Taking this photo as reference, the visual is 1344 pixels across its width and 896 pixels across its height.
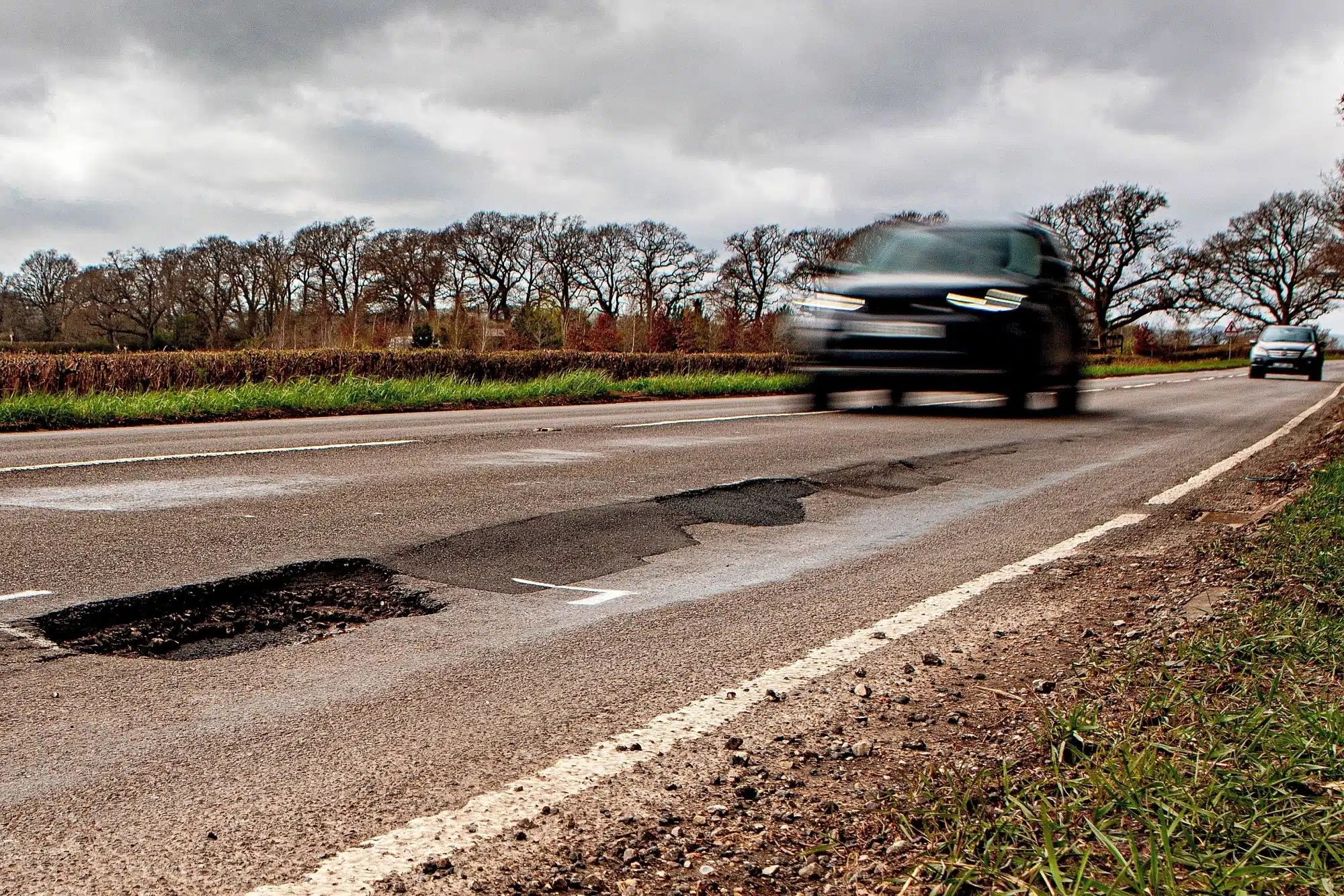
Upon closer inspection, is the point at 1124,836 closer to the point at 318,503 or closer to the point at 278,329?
the point at 318,503

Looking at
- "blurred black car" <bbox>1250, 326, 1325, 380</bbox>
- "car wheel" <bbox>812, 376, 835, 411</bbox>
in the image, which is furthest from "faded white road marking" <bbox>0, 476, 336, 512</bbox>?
"blurred black car" <bbox>1250, 326, 1325, 380</bbox>

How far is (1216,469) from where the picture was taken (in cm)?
784

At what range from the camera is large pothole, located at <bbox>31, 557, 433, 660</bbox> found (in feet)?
11.5

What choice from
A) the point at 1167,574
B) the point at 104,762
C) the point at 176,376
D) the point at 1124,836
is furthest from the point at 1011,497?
the point at 176,376

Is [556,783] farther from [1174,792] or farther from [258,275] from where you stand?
[258,275]

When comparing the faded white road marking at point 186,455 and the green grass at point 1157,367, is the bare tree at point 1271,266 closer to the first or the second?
the green grass at point 1157,367

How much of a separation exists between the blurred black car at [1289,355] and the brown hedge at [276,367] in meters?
18.2

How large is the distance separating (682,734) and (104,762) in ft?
4.45

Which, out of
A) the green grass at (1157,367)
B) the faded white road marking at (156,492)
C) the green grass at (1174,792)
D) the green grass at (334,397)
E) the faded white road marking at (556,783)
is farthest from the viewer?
the green grass at (1157,367)

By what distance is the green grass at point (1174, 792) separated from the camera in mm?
1793

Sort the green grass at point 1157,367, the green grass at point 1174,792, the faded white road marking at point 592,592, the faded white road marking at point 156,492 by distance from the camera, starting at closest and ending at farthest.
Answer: the green grass at point 1174,792 → the faded white road marking at point 592,592 → the faded white road marking at point 156,492 → the green grass at point 1157,367

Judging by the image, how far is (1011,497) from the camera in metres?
6.54

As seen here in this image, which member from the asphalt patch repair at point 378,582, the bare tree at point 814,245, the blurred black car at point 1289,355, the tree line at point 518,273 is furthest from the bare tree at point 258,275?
the asphalt patch repair at point 378,582

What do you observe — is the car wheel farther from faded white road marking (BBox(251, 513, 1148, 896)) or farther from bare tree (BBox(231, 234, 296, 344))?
bare tree (BBox(231, 234, 296, 344))
